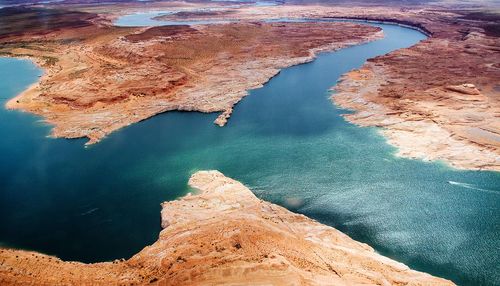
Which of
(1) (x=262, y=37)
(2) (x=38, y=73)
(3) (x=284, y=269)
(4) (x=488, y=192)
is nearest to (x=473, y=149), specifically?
(4) (x=488, y=192)

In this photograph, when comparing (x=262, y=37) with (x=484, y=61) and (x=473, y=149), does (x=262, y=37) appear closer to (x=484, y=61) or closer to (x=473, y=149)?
(x=484, y=61)

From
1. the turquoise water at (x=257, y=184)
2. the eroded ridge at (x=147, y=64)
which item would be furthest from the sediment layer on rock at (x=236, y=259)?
the eroded ridge at (x=147, y=64)

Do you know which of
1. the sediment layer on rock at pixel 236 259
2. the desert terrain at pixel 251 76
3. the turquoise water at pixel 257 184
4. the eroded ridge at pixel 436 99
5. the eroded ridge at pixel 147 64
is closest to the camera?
the sediment layer on rock at pixel 236 259

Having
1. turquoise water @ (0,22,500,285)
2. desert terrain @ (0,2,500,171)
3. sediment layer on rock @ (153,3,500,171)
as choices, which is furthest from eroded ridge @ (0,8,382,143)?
sediment layer on rock @ (153,3,500,171)

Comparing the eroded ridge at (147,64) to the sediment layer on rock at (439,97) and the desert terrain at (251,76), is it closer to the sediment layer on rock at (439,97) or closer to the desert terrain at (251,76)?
the desert terrain at (251,76)

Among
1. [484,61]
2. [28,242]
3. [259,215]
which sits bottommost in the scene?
[28,242]

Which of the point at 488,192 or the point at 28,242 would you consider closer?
the point at 28,242
